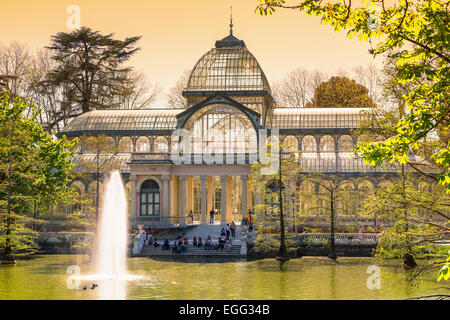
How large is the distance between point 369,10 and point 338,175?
50586 mm

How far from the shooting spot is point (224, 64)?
220 ft

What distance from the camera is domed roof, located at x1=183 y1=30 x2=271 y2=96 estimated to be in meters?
65.5

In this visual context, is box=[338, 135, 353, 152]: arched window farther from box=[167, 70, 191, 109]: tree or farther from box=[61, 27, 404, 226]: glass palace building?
box=[167, 70, 191, 109]: tree

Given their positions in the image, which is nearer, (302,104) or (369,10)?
(369,10)

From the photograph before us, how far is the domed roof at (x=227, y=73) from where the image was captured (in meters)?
65.5

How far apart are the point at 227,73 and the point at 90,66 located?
18972 millimetres

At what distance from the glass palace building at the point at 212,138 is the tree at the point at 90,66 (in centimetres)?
755

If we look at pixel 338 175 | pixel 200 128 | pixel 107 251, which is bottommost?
pixel 107 251

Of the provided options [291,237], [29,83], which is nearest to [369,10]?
[291,237]

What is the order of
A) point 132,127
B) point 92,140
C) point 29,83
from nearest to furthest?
point 92,140 < point 132,127 < point 29,83

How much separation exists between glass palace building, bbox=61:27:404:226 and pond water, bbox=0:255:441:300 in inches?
627

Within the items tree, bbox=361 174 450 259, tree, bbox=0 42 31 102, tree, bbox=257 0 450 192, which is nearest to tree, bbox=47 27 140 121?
tree, bbox=0 42 31 102

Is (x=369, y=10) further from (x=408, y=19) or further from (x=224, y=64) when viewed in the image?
(x=224, y=64)

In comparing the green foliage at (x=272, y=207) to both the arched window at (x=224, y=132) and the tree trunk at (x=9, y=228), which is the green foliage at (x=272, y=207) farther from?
the tree trunk at (x=9, y=228)
